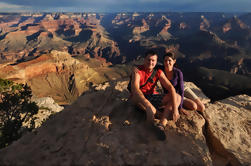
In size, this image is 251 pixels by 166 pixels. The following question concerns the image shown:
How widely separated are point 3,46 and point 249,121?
255715 mm

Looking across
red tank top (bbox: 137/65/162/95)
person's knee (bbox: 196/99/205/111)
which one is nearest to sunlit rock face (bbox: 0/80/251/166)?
person's knee (bbox: 196/99/205/111)

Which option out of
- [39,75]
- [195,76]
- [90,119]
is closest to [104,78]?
[39,75]

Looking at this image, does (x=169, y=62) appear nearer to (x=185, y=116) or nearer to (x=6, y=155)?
(x=185, y=116)

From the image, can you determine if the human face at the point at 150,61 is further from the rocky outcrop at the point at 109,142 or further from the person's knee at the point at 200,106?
the person's knee at the point at 200,106

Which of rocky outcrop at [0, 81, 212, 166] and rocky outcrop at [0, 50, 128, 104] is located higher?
rocky outcrop at [0, 81, 212, 166]

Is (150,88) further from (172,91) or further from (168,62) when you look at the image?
(168,62)

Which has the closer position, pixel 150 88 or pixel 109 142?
pixel 109 142

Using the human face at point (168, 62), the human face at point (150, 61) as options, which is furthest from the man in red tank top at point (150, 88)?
the human face at point (168, 62)

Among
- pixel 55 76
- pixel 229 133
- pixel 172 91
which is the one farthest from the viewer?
pixel 55 76

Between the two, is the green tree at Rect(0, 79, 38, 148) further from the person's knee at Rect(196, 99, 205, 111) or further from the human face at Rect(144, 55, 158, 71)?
the person's knee at Rect(196, 99, 205, 111)

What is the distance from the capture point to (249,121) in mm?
7551

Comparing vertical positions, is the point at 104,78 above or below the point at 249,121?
below

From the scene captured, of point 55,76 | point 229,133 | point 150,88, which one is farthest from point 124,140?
point 55,76

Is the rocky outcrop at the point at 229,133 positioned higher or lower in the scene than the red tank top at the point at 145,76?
lower
